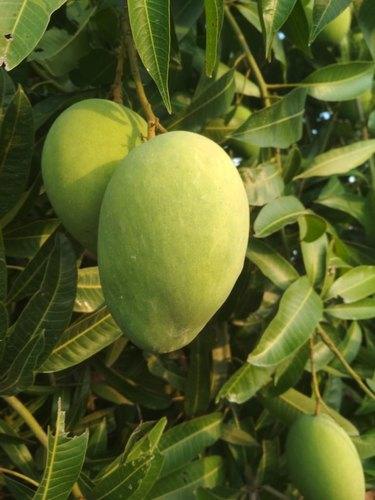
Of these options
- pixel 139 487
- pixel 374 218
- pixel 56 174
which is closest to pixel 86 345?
pixel 139 487

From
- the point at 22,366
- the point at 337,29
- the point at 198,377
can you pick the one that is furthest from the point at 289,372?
the point at 337,29

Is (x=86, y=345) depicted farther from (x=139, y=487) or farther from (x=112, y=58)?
(x=112, y=58)

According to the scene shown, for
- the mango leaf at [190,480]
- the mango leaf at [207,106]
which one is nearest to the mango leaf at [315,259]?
the mango leaf at [207,106]

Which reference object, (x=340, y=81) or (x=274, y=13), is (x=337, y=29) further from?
(x=274, y=13)

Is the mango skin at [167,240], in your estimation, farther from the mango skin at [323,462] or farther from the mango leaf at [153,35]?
the mango skin at [323,462]

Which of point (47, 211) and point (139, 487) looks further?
point (47, 211)

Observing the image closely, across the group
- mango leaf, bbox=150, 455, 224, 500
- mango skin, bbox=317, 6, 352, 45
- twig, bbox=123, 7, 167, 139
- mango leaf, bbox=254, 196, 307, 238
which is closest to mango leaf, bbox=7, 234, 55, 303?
twig, bbox=123, 7, 167, 139
